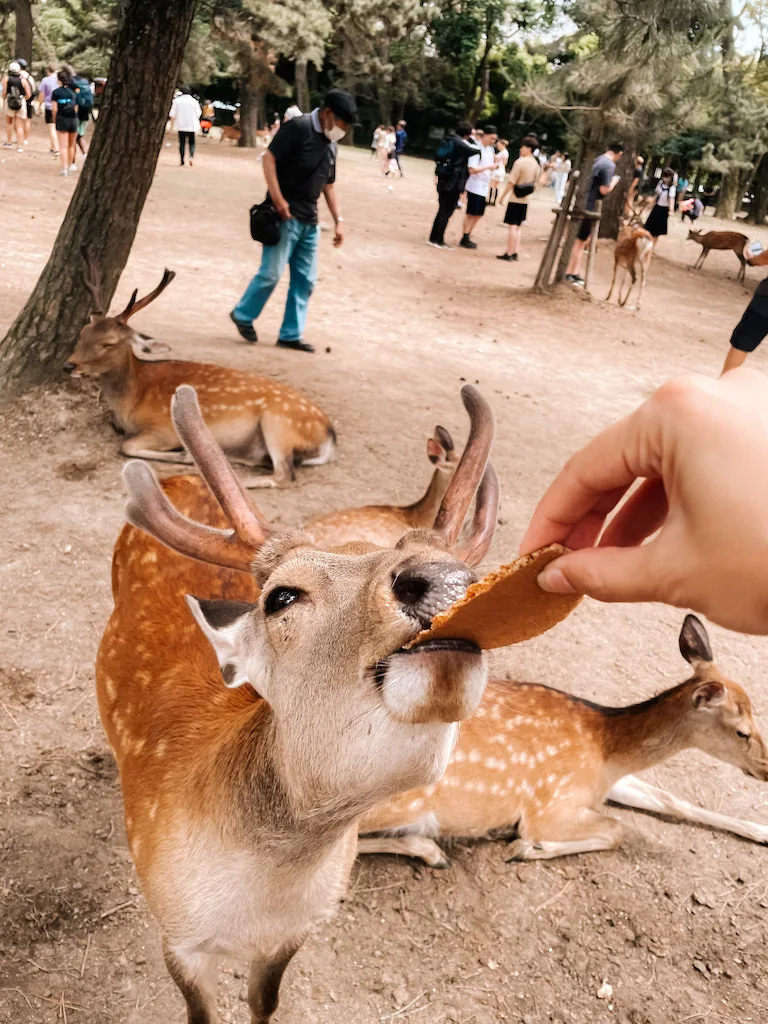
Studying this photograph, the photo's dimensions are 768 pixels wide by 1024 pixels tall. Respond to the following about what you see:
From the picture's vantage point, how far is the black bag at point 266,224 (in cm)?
601

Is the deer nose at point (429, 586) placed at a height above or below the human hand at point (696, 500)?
below

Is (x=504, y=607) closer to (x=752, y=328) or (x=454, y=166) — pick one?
(x=752, y=328)

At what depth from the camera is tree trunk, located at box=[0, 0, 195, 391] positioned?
4.24 metres

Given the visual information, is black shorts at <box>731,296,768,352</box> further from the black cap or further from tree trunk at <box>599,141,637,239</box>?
tree trunk at <box>599,141,637,239</box>

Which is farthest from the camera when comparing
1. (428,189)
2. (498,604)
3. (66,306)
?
(428,189)

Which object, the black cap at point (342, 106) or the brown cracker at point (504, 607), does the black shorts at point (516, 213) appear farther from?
the brown cracker at point (504, 607)

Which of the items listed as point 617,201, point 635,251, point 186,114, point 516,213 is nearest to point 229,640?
point 635,251

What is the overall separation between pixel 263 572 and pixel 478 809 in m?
1.48

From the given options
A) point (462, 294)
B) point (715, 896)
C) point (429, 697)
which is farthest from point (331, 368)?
point (429, 697)

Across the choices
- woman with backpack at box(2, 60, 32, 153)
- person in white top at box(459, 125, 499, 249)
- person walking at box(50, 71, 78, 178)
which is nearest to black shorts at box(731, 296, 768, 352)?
person in white top at box(459, 125, 499, 249)

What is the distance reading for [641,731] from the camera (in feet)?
9.06

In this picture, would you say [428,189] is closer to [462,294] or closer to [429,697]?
[462,294]

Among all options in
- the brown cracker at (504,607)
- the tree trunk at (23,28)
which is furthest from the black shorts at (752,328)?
the tree trunk at (23,28)

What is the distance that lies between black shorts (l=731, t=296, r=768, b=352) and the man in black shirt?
328cm
